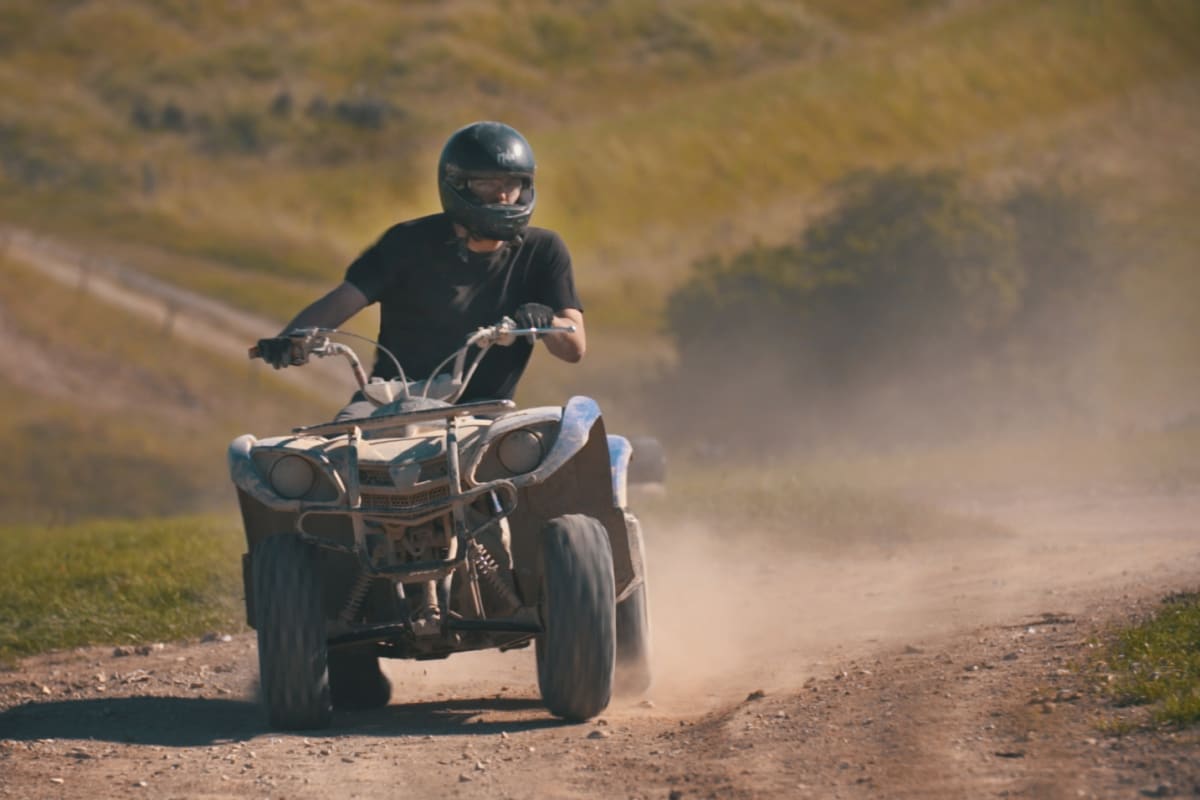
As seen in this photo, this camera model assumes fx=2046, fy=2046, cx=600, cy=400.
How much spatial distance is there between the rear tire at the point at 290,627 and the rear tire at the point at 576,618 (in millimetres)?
891

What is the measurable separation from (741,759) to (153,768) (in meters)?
2.19

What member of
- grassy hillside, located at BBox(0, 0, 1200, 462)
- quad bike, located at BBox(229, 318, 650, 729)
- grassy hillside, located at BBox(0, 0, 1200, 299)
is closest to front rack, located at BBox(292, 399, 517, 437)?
quad bike, located at BBox(229, 318, 650, 729)

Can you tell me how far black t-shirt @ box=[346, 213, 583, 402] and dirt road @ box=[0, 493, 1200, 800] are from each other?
5.14ft

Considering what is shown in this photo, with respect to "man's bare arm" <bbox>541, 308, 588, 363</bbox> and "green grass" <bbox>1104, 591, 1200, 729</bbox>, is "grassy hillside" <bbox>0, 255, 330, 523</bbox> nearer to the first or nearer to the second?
"man's bare arm" <bbox>541, 308, 588, 363</bbox>

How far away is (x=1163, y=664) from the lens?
25.4ft

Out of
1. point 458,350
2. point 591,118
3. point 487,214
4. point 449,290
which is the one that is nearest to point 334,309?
point 449,290

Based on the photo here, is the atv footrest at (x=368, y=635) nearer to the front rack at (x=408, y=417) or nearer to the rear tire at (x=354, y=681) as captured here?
the front rack at (x=408, y=417)

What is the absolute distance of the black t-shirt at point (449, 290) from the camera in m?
9.09

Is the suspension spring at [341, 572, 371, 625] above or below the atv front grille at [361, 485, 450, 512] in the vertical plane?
below

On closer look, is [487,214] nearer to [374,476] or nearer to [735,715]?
[374,476]

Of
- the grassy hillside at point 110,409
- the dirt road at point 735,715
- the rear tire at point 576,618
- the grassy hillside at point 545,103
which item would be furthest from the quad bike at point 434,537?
the grassy hillside at point 545,103

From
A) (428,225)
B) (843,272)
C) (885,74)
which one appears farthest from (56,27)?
(428,225)

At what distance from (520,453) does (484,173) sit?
1.49 meters

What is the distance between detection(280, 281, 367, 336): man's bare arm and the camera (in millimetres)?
8914
